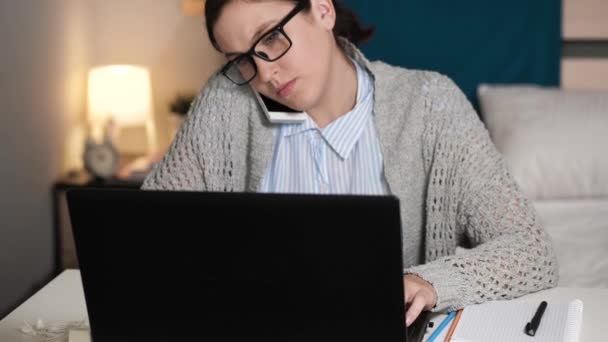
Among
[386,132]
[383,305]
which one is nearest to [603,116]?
[386,132]

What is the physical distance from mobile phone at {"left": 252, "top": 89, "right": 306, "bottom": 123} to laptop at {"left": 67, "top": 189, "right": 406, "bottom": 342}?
635 millimetres

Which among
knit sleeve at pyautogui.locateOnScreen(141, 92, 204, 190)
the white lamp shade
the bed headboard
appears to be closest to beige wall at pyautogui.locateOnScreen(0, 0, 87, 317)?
the white lamp shade

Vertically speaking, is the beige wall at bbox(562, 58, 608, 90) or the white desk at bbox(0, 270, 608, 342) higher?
the beige wall at bbox(562, 58, 608, 90)

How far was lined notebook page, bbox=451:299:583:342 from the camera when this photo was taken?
107cm

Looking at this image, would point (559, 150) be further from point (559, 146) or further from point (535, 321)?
point (535, 321)

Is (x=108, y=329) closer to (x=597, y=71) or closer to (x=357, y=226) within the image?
(x=357, y=226)

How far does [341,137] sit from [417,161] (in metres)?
0.14

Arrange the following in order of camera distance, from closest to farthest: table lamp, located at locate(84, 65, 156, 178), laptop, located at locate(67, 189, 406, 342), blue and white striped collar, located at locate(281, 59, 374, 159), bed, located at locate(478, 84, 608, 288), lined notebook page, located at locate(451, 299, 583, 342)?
laptop, located at locate(67, 189, 406, 342), lined notebook page, located at locate(451, 299, 583, 342), blue and white striped collar, located at locate(281, 59, 374, 159), bed, located at locate(478, 84, 608, 288), table lamp, located at locate(84, 65, 156, 178)

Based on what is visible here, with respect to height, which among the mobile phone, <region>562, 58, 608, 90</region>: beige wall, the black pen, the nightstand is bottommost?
the nightstand

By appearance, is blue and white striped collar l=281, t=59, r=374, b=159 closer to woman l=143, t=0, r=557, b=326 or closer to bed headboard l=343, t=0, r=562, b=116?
woman l=143, t=0, r=557, b=326

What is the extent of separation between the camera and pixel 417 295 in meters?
1.10

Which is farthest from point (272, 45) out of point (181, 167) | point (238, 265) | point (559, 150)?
point (559, 150)

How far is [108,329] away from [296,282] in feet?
0.78

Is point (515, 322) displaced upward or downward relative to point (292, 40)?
downward
